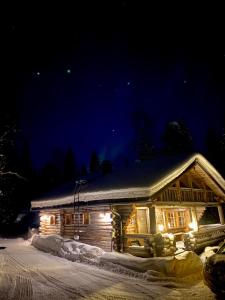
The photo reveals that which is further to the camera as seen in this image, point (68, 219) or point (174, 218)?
point (174, 218)

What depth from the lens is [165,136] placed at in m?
43.9

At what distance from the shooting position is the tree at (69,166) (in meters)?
70.1

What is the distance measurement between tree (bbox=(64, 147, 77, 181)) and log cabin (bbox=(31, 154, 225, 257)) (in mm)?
45206

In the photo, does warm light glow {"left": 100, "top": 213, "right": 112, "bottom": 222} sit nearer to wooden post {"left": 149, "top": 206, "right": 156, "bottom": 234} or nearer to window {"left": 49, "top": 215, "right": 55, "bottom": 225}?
wooden post {"left": 149, "top": 206, "right": 156, "bottom": 234}

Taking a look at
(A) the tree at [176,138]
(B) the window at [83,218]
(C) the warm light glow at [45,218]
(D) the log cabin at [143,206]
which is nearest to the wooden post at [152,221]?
(D) the log cabin at [143,206]

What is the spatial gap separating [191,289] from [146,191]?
5424mm

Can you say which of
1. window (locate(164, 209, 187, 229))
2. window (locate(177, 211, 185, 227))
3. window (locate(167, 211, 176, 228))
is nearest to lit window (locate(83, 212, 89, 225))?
window (locate(164, 209, 187, 229))

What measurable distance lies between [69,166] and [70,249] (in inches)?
2199

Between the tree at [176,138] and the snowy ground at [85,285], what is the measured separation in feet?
103

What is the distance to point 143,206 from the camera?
17172 millimetres

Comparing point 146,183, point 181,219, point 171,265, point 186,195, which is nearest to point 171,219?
point 181,219

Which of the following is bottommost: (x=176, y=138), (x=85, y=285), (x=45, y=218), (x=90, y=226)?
(x=85, y=285)

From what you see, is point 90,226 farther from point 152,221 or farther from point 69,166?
point 69,166

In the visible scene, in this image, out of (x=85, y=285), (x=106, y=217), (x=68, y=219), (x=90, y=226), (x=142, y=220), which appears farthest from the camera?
(x=142, y=220)
